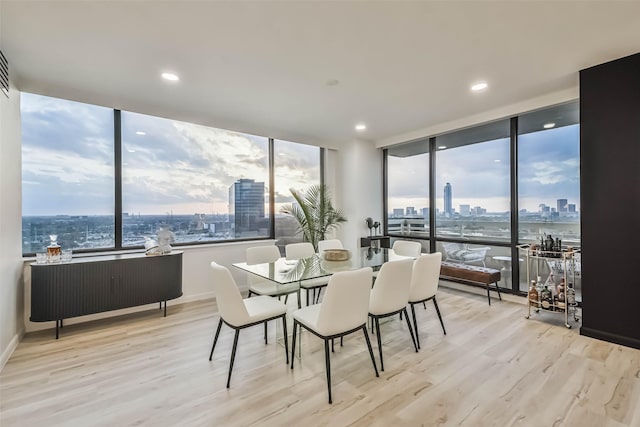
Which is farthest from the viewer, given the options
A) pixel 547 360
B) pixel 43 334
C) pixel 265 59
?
pixel 43 334

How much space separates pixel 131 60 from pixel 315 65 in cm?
170

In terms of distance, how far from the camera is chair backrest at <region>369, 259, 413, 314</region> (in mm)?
2352

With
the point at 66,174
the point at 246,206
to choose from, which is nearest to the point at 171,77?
the point at 66,174

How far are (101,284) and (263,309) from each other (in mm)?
2090

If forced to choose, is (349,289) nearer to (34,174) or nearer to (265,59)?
(265,59)

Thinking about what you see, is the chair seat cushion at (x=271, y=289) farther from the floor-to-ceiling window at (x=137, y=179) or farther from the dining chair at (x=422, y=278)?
the floor-to-ceiling window at (x=137, y=179)

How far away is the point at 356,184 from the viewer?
5.69 metres

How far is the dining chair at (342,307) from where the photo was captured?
6.64 ft

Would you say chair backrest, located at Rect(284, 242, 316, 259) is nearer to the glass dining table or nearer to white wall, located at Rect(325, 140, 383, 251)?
the glass dining table

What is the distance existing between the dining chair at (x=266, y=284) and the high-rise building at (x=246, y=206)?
1.33m

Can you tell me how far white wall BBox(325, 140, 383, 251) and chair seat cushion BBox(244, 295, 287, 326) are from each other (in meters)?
3.14

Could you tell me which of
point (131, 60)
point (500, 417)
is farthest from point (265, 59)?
point (500, 417)

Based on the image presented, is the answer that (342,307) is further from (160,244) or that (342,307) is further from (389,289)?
(160,244)

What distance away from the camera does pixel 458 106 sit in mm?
4000
